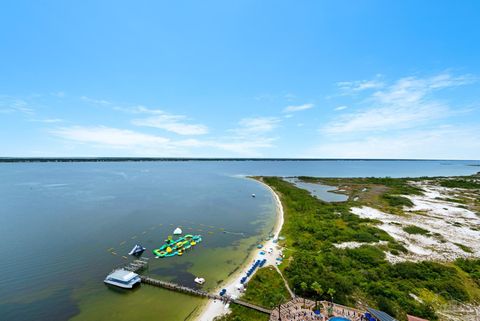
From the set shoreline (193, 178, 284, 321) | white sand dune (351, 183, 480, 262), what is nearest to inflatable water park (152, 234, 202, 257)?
shoreline (193, 178, 284, 321)

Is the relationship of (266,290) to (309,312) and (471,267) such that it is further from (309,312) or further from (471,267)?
(471,267)

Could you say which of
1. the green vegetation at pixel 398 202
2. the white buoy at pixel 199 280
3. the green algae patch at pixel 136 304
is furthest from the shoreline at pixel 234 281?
the green vegetation at pixel 398 202

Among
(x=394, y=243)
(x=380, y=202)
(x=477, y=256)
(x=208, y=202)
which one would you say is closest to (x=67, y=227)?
(x=208, y=202)

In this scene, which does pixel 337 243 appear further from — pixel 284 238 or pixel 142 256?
pixel 142 256

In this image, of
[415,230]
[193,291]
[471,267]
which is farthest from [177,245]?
[415,230]

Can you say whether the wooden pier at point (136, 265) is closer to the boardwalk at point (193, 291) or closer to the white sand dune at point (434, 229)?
the boardwalk at point (193, 291)
